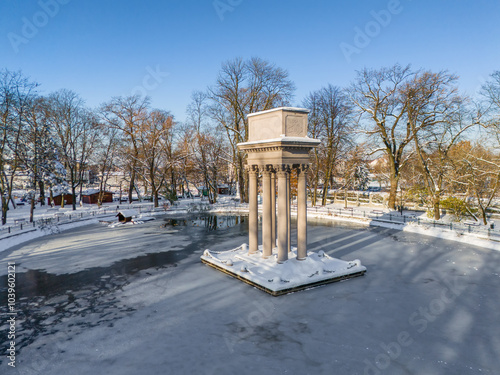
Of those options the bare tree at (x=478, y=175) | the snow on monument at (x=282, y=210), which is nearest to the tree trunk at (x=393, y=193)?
the bare tree at (x=478, y=175)

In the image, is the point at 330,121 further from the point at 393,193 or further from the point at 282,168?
the point at 282,168

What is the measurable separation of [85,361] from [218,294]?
5.47m

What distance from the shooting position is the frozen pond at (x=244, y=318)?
8109mm

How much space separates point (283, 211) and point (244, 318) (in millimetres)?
5550

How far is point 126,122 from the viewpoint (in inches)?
1635

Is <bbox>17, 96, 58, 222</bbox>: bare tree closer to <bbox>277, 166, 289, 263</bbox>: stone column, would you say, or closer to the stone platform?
the stone platform

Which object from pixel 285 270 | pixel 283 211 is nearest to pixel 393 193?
pixel 283 211

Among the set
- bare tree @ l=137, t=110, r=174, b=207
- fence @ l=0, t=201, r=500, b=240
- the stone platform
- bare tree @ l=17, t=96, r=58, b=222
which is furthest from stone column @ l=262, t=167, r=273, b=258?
bare tree @ l=137, t=110, r=174, b=207

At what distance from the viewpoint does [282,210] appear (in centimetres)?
1469

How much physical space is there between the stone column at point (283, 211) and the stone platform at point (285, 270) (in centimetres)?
57

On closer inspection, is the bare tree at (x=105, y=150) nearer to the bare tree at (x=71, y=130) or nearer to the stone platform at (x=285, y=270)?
the bare tree at (x=71, y=130)

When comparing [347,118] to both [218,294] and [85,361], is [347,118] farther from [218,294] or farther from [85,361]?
[85,361]

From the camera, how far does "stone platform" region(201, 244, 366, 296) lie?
13227mm

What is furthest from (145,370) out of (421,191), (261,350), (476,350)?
(421,191)
